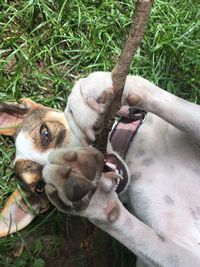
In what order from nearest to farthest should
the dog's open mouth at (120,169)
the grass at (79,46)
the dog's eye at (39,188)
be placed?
the dog's open mouth at (120,169)
the dog's eye at (39,188)
the grass at (79,46)

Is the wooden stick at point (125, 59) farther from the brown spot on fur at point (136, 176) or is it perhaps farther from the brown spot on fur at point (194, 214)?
the brown spot on fur at point (194, 214)

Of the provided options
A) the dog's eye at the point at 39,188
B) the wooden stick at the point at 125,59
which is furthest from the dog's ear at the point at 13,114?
the wooden stick at the point at 125,59

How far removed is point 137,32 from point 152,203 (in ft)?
3.93

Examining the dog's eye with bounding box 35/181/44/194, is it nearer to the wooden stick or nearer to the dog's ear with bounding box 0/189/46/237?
the dog's ear with bounding box 0/189/46/237

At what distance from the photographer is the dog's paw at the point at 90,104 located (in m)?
2.82

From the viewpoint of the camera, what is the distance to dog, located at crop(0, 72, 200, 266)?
2.65m

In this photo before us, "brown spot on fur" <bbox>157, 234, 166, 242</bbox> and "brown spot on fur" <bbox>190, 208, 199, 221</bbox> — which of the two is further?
"brown spot on fur" <bbox>190, 208, 199, 221</bbox>

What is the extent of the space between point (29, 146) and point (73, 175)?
4.07 ft

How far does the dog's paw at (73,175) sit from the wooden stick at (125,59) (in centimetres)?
28

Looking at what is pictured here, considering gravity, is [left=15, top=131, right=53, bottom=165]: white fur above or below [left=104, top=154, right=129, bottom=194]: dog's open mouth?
below

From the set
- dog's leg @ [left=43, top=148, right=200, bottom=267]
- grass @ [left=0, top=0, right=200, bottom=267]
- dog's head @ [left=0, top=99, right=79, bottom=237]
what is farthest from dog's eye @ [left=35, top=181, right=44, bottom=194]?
dog's leg @ [left=43, top=148, right=200, bottom=267]

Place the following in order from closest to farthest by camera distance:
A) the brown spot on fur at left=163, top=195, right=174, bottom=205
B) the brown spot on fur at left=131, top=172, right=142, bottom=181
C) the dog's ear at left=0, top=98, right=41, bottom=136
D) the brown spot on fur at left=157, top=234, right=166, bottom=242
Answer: the brown spot on fur at left=157, top=234, right=166, bottom=242
the brown spot on fur at left=163, top=195, right=174, bottom=205
the brown spot on fur at left=131, top=172, right=142, bottom=181
the dog's ear at left=0, top=98, right=41, bottom=136

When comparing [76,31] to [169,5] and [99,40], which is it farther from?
[169,5]

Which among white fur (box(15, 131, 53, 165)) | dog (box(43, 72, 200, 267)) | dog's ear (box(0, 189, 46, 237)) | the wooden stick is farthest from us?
dog's ear (box(0, 189, 46, 237))
